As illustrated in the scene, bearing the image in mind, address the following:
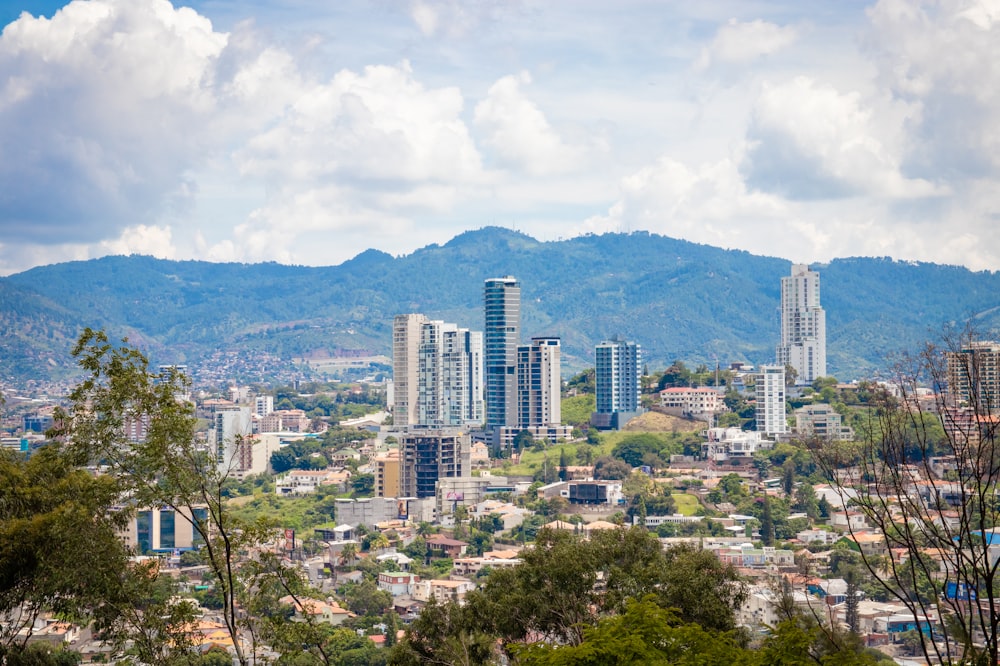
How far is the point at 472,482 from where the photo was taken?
42.9 m

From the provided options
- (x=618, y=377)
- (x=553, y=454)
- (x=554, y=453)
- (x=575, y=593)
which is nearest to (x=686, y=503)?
(x=553, y=454)

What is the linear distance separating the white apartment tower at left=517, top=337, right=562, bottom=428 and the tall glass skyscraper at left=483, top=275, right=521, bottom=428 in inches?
27.8

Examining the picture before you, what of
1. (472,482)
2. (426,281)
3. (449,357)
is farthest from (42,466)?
(426,281)

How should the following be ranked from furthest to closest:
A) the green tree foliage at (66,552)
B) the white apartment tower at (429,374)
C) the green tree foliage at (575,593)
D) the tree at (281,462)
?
the white apartment tower at (429,374) → the tree at (281,462) → the green tree foliage at (575,593) → the green tree foliage at (66,552)

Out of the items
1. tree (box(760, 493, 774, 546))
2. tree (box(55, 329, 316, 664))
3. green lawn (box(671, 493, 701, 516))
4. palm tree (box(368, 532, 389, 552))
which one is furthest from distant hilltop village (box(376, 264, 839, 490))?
tree (box(55, 329, 316, 664))

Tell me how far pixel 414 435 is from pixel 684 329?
102736mm

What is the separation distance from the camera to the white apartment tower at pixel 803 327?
230 ft

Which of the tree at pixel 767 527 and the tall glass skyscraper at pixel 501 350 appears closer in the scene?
the tree at pixel 767 527

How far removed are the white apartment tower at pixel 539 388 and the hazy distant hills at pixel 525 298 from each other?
72283 mm

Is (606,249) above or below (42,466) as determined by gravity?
above

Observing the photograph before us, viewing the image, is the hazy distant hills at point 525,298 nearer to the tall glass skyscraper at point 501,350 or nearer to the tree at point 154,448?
the tall glass skyscraper at point 501,350

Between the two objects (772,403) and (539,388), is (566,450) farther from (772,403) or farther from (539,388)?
(772,403)

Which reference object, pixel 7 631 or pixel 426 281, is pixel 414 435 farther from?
pixel 426 281

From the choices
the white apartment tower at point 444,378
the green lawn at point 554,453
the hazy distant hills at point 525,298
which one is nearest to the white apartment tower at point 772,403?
the green lawn at point 554,453
